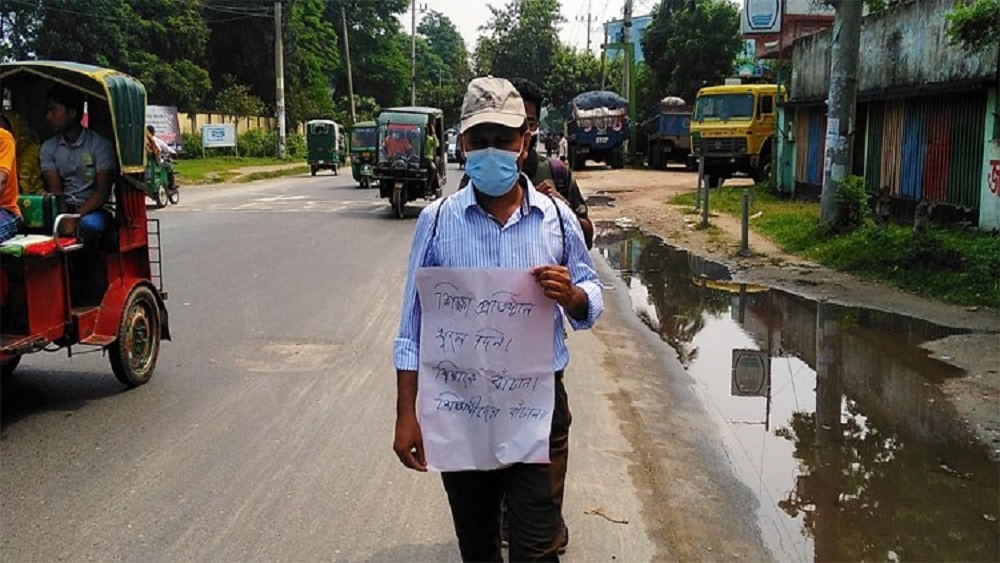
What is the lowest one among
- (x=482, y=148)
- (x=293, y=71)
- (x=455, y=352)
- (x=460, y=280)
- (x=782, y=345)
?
(x=782, y=345)

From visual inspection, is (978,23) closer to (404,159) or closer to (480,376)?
(480,376)

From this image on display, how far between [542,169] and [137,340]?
3.64m

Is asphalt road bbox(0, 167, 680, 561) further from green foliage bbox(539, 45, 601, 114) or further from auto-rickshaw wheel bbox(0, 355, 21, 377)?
green foliage bbox(539, 45, 601, 114)

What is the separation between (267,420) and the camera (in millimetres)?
6078

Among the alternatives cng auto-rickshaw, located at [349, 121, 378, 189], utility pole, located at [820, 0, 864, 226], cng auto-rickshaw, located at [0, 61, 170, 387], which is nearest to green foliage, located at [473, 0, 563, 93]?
cng auto-rickshaw, located at [349, 121, 378, 189]

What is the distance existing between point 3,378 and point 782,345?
21.3 feet

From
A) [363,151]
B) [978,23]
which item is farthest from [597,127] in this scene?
[978,23]

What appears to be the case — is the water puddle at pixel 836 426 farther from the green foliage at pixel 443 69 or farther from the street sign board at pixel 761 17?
the green foliage at pixel 443 69

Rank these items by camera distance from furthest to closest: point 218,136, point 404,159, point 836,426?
1. point 218,136
2. point 404,159
3. point 836,426

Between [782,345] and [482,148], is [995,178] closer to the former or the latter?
[782,345]

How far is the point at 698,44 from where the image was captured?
46000 mm

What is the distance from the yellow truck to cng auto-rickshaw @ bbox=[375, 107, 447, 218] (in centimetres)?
1113

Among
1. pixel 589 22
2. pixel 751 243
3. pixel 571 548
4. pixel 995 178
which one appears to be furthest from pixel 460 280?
pixel 589 22

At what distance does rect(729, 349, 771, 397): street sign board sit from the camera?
7.34m
